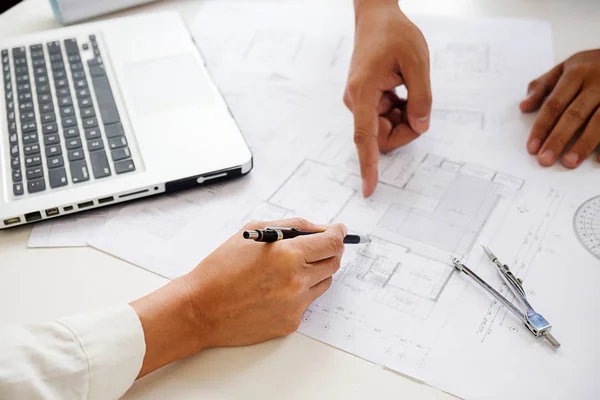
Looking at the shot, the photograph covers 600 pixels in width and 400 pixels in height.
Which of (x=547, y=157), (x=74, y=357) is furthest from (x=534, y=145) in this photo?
(x=74, y=357)

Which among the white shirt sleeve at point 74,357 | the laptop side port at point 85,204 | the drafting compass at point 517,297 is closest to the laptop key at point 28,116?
A: the laptop side port at point 85,204

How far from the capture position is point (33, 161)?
0.86 meters

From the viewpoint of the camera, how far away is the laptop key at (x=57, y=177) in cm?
83

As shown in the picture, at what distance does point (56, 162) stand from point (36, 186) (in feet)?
0.16

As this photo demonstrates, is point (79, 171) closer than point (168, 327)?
No

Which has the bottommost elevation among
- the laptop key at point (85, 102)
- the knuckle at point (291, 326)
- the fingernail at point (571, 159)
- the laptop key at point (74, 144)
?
the fingernail at point (571, 159)

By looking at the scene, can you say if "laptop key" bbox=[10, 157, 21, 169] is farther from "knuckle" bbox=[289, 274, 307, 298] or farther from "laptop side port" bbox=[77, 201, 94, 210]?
"knuckle" bbox=[289, 274, 307, 298]

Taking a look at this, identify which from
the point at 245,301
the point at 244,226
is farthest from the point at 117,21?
the point at 245,301

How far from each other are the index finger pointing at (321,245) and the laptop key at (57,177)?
14.3 inches

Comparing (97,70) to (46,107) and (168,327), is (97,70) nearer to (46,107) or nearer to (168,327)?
(46,107)

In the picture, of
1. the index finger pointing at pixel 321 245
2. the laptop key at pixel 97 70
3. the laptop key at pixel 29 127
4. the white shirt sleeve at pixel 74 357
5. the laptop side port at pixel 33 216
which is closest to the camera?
the white shirt sleeve at pixel 74 357

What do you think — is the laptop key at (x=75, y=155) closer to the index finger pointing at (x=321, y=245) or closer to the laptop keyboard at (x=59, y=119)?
the laptop keyboard at (x=59, y=119)

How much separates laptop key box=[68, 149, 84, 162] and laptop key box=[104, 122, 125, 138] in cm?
5

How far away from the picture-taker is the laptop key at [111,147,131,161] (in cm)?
87
